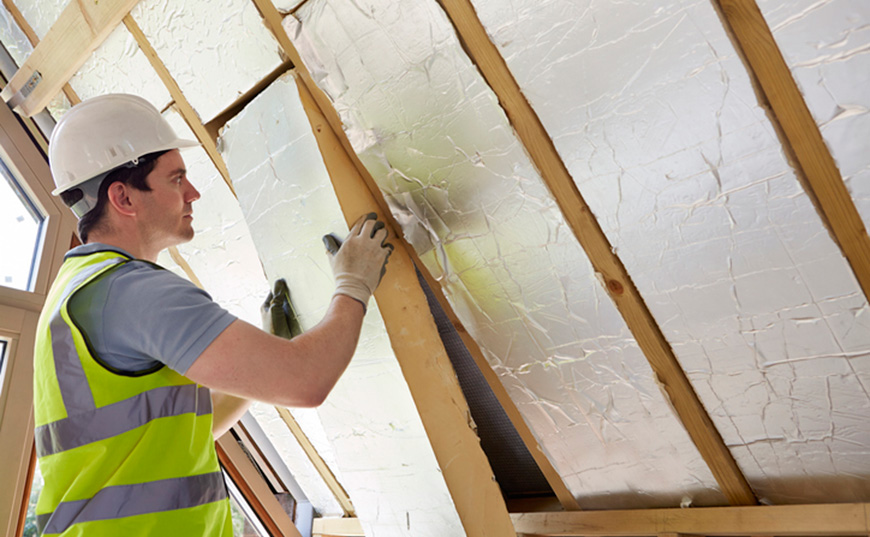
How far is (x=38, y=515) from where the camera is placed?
1.17 m

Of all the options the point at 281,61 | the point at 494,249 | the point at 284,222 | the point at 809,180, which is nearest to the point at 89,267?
the point at 284,222

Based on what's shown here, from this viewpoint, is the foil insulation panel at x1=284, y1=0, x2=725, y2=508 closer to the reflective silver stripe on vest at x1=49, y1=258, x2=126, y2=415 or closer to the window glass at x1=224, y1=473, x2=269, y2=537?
the reflective silver stripe on vest at x1=49, y1=258, x2=126, y2=415

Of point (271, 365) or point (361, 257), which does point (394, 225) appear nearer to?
point (361, 257)

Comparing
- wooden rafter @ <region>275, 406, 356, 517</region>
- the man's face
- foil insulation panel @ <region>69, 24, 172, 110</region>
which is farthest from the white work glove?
wooden rafter @ <region>275, 406, 356, 517</region>

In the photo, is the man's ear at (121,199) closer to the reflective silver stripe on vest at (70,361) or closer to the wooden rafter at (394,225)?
the reflective silver stripe on vest at (70,361)

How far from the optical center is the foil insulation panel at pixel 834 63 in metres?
1.01

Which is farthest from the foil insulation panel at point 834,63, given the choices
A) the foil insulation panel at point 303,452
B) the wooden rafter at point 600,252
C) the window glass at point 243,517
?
the window glass at point 243,517

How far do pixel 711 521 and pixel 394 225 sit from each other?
40.2 inches

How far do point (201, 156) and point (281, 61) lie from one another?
A: 0.53 meters

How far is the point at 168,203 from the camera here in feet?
4.74

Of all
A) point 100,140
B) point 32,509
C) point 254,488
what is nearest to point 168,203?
point 100,140

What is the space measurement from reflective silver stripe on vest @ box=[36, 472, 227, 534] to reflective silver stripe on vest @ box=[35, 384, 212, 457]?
0.10 metres

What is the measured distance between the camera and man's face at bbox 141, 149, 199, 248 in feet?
4.65

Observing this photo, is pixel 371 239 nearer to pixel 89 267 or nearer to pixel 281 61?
pixel 281 61
